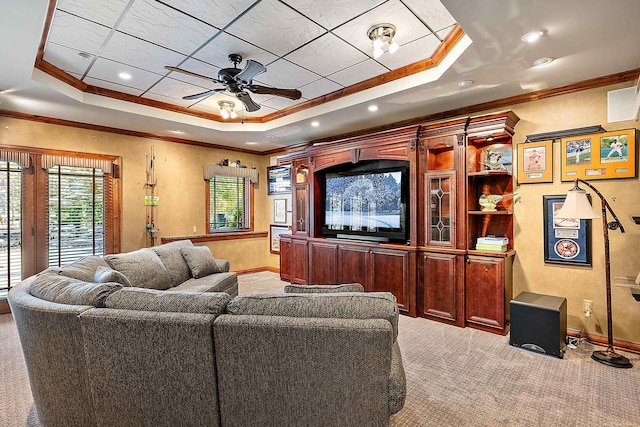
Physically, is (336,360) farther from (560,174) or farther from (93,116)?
(93,116)

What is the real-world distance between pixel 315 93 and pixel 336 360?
347 cm

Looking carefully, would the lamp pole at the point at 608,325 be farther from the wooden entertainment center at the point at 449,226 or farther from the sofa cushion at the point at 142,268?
the sofa cushion at the point at 142,268

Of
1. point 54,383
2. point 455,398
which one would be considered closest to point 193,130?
point 54,383

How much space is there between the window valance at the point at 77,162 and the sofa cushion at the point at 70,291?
3216 mm

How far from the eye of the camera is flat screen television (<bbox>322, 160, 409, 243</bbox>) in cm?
445

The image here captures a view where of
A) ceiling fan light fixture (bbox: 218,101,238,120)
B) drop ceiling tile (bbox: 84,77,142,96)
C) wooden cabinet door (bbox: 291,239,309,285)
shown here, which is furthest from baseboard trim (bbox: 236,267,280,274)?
drop ceiling tile (bbox: 84,77,142,96)

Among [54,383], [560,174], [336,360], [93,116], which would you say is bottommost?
[54,383]

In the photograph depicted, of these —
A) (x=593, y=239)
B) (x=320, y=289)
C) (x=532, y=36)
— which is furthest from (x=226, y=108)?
(x=593, y=239)

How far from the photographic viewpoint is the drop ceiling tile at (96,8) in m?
2.36

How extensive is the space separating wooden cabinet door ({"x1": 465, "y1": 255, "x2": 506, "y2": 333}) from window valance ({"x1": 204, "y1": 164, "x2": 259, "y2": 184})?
4.60 metres

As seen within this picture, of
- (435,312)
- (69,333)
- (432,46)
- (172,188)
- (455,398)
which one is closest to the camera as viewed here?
(69,333)

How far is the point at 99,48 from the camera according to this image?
9.83ft

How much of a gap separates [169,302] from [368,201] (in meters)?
3.50

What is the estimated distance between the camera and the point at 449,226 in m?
3.95
